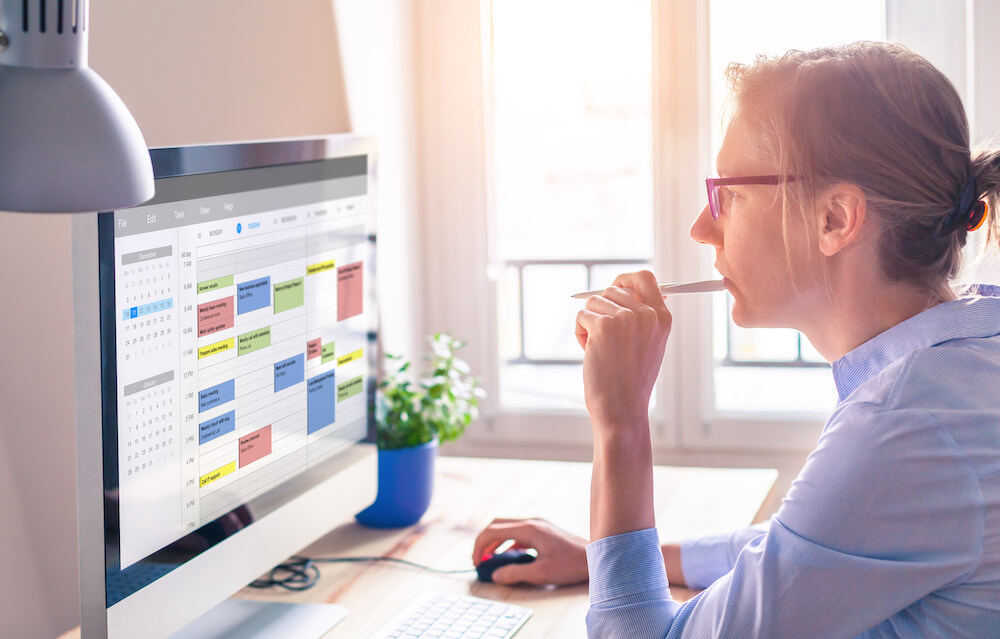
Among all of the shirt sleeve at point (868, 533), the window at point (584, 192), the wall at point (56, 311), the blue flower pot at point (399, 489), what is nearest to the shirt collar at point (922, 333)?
the shirt sleeve at point (868, 533)

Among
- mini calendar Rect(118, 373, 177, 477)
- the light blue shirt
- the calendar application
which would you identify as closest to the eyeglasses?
the light blue shirt

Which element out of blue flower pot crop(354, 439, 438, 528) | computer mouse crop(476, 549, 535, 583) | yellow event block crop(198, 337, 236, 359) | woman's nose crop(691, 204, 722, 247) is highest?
woman's nose crop(691, 204, 722, 247)

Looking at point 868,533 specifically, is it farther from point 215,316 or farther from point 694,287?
point 215,316

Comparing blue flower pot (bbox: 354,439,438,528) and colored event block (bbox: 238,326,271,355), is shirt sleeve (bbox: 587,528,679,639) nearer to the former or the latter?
colored event block (bbox: 238,326,271,355)

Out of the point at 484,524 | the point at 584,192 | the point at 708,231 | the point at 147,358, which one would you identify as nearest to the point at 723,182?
the point at 708,231

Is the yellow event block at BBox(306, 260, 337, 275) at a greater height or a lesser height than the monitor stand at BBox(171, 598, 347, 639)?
greater

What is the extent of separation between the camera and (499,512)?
1.60 meters

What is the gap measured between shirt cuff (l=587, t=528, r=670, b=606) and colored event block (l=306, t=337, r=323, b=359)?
0.45 meters

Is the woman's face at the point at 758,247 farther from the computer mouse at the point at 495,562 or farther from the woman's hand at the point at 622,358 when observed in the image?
the computer mouse at the point at 495,562

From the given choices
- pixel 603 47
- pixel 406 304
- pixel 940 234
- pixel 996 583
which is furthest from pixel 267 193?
pixel 603 47

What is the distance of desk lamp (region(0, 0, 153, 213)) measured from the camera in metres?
0.65

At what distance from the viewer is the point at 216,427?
105cm

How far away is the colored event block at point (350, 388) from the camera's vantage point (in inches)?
52.2

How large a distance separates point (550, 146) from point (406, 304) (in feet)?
1.86
